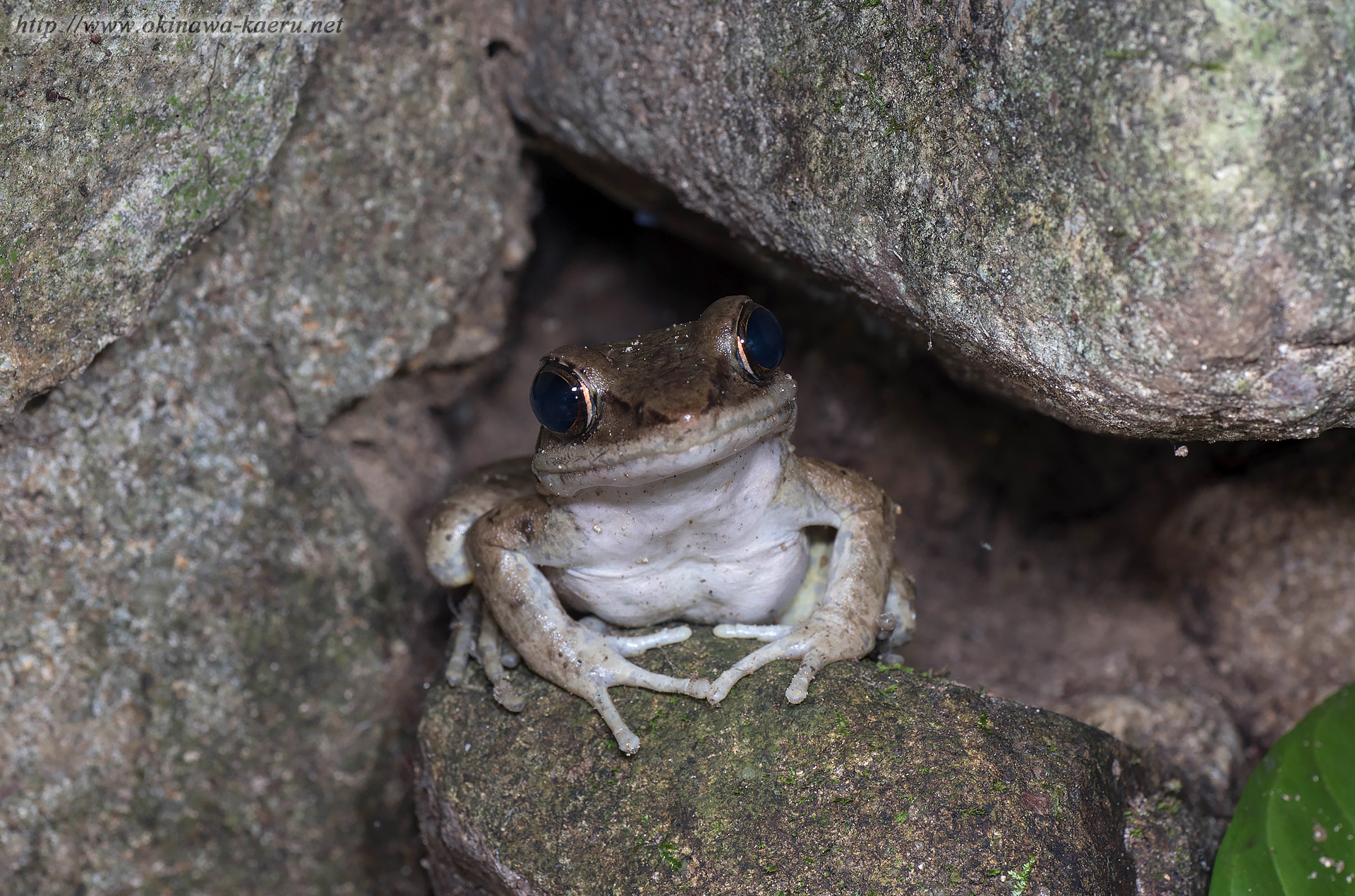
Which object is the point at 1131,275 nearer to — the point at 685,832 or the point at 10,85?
the point at 685,832

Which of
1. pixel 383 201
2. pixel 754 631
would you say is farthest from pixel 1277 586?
pixel 383 201

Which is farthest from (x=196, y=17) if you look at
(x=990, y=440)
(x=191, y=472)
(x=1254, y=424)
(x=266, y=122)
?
(x=990, y=440)

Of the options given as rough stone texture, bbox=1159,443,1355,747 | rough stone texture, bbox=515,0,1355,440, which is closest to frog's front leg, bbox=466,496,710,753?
rough stone texture, bbox=515,0,1355,440

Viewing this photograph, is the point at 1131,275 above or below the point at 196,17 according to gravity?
above

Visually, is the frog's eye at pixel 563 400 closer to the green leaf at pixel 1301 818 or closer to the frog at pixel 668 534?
the frog at pixel 668 534

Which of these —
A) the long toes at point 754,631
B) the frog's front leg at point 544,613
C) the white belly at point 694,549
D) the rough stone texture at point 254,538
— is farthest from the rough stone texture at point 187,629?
the long toes at point 754,631
